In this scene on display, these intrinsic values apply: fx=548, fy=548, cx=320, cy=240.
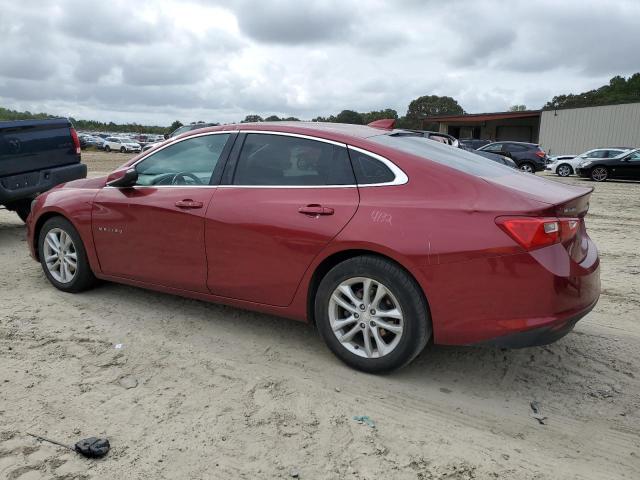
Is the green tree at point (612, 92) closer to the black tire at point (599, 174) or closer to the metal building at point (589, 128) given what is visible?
the metal building at point (589, 128)

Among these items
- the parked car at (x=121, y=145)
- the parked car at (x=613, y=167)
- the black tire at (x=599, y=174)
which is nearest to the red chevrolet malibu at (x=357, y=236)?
the parked car at (x=613, y=167)

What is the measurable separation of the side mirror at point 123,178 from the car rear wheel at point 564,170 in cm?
2279

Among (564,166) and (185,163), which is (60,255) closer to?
(185,163)

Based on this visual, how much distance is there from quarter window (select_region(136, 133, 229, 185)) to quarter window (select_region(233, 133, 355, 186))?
276 millimetres

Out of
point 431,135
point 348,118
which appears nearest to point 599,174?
point 431,135

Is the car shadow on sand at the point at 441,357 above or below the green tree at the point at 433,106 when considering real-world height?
below

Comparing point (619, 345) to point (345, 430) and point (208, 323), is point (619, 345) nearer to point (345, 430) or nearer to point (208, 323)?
point (345, 430)

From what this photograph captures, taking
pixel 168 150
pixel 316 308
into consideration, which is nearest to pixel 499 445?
pixel 316 308

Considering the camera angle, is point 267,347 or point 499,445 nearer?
point 499,445

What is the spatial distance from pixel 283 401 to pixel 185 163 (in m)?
2.07

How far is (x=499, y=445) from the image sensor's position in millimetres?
2713

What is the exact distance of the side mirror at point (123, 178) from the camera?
4281 millimetres

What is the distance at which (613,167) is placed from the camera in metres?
20.1

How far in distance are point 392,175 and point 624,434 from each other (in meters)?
1.86
